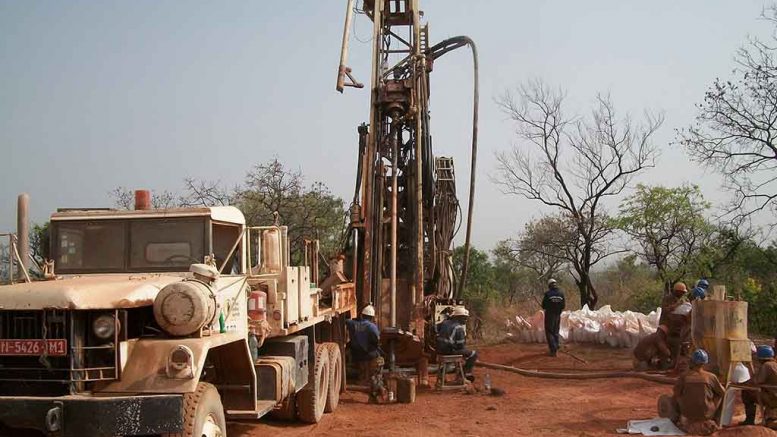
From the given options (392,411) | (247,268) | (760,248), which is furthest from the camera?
(760,248)

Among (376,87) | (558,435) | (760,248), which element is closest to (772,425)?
(558,435)

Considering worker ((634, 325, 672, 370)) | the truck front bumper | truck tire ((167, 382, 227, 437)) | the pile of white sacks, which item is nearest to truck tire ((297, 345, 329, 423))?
truck tire ((167, 382, 227, 437))

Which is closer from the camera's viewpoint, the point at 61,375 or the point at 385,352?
the point at 61,375

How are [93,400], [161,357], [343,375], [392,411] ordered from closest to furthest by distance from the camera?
[93,400] < [161,357] < [392,411] < [343,375]

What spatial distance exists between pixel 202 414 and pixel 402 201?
959 centimetres

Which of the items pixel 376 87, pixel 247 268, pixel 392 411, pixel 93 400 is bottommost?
pixel 392 411

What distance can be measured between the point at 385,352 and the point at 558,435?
4530 millimetres

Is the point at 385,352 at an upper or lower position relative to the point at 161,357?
lower

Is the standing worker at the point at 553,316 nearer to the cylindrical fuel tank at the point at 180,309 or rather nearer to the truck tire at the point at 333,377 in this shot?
the truck tire at the point at 333,377

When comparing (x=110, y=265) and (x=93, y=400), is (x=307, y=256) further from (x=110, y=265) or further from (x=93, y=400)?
(x=93, y=400)

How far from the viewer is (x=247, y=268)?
28.0 ft

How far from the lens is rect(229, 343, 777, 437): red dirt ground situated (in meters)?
9.99

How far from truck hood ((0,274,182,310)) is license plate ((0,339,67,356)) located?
0.87ft

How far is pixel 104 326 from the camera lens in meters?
6.03
